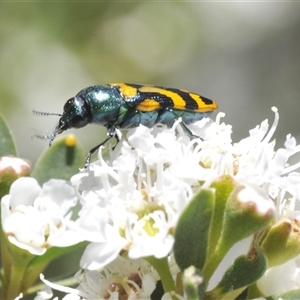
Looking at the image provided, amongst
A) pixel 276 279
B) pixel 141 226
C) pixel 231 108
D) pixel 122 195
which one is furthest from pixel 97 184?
pixel 231 108

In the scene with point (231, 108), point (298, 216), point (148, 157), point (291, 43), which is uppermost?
point (148, 157)

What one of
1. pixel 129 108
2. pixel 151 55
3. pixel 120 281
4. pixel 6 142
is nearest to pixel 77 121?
pixel 129 108

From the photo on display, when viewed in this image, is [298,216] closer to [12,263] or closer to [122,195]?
[122,195]

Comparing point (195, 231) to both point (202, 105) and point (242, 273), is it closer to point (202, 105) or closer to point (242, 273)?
point (242, 273)

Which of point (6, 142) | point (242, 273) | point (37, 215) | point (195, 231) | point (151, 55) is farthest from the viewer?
point (151, 55)

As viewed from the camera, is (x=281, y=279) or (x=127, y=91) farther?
(x=127, y=91)

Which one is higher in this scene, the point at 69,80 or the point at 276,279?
the point at 276,279
